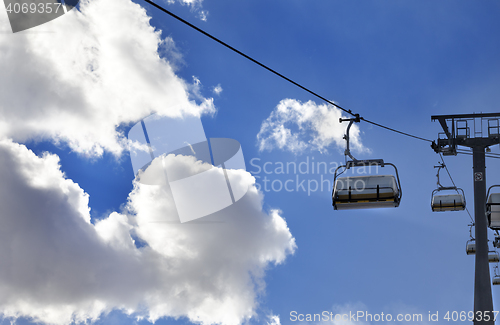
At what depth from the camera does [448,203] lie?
15.9 metres

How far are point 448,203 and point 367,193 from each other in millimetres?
9039

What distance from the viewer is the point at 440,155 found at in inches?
682

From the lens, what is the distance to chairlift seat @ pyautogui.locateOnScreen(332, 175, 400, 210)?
859 centimetres

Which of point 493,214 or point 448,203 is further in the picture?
point 448,203

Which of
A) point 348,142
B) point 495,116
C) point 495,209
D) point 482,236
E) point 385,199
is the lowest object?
point 482,236

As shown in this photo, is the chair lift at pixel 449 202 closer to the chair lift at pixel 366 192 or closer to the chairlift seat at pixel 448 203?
the chairlift seat at pixel 448 203

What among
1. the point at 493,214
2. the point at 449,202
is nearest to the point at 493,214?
the point at 493,214

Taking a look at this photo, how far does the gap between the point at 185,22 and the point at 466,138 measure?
15528 mm

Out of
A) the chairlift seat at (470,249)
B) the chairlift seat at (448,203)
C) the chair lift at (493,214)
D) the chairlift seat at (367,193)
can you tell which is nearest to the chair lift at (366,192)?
the chairlift seat at (367,193)

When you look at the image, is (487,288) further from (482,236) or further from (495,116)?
(495,116)

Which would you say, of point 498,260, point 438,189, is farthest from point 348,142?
point 498,260

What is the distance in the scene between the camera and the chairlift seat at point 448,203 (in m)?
15.8

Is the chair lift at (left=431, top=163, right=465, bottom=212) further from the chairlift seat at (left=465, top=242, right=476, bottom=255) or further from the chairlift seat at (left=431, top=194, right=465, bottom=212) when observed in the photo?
the chairlift seat at (left=465, top=242, right=476, bottom=255)

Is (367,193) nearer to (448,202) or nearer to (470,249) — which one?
(448,202)
